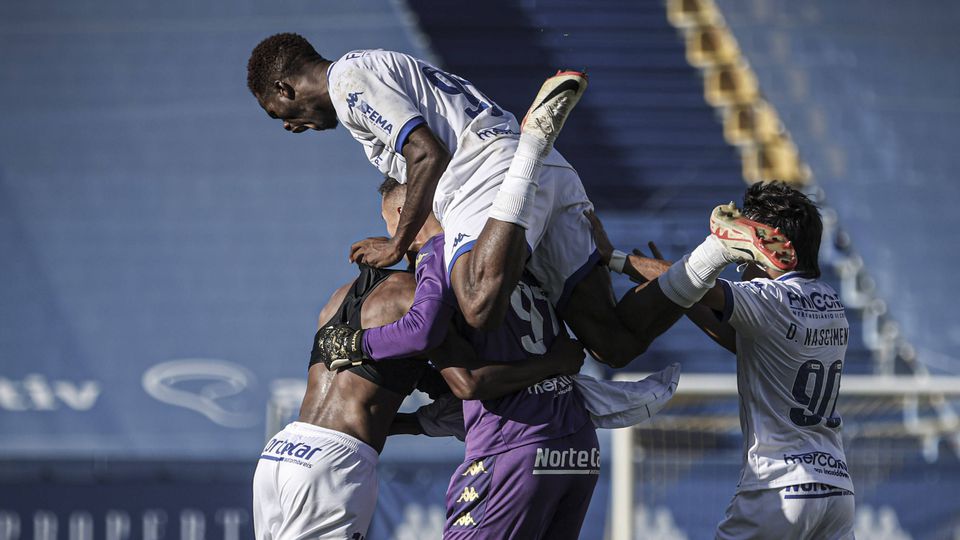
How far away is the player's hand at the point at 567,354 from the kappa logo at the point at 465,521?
19.1 inches

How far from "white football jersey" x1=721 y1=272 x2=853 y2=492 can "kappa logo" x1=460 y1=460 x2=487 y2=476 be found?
0.87 metres

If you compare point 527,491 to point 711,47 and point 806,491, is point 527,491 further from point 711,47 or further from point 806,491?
point 711,47

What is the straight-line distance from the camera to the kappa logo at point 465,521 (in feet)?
A: 10.3

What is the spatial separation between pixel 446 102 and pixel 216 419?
580 cm

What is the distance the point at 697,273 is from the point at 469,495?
914 millimetres

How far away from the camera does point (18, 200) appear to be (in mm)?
9336

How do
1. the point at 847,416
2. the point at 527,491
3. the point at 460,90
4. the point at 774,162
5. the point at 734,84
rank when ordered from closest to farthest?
the point at 527,491
the point at 460,90
the point at 847,416
the point at 774,162
the point at 734,84

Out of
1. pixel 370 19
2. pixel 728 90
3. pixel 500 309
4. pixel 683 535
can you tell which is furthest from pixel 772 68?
pixel 500 309

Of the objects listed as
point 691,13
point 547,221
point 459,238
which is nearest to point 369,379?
point 459,238

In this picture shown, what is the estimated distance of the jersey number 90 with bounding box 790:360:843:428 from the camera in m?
3.41

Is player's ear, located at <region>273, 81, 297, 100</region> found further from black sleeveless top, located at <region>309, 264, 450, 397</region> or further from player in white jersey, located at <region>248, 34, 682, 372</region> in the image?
black sleeveless top, located at <region>309, 264, 450, 397</region>

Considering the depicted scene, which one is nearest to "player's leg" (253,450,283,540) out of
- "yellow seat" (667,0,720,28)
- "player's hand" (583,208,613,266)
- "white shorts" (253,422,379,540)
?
"white shorts" (253,422,379,540)

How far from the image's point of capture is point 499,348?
3172 millimetres

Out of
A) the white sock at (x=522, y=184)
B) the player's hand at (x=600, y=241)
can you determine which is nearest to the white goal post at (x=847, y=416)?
the player's hand at (x=600, y=241)
